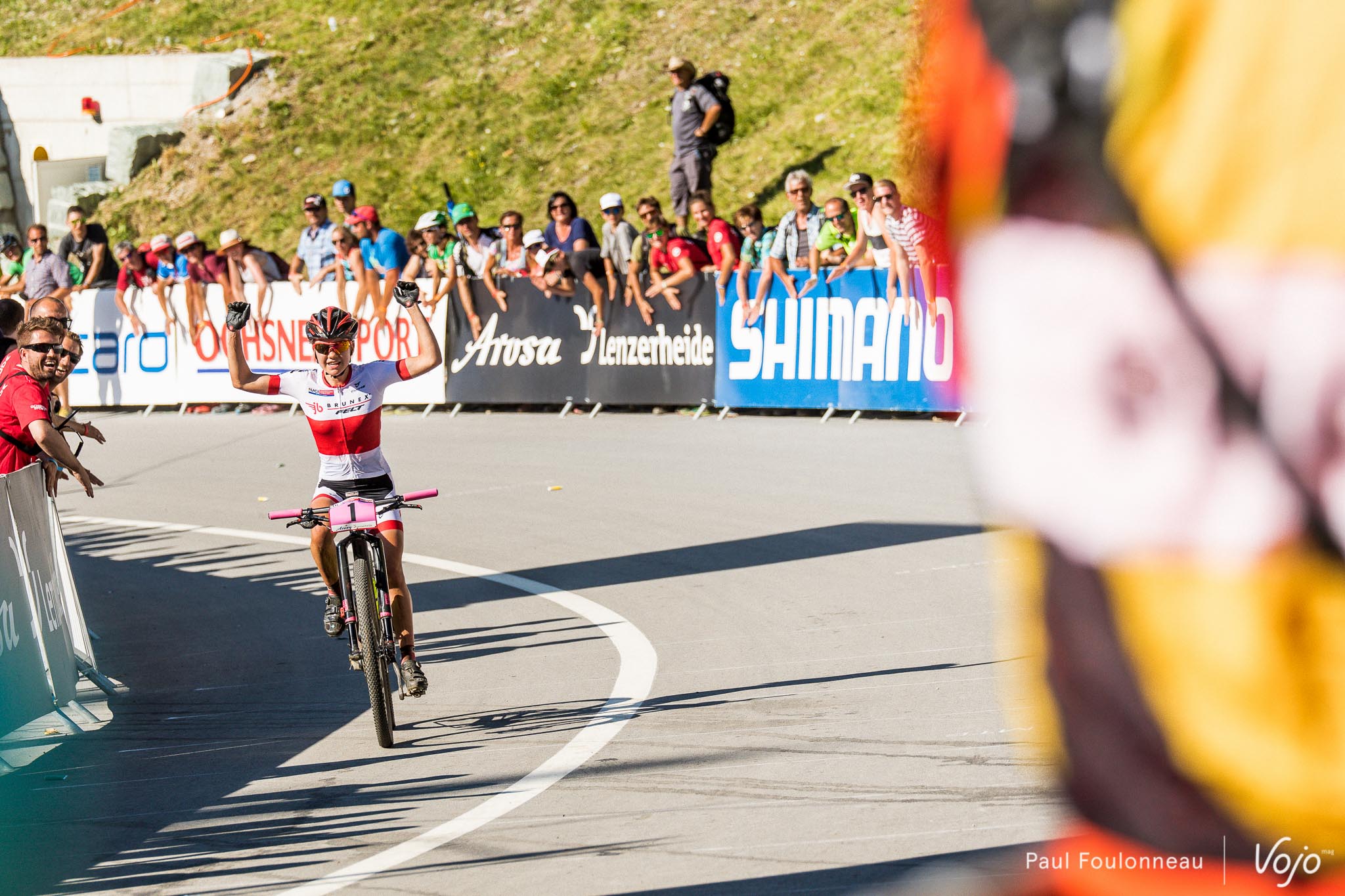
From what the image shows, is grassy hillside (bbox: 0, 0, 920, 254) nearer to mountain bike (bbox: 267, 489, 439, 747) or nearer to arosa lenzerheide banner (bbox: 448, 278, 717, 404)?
arosa lenzerheide banner (bbox: 448, 278, 717, 404)

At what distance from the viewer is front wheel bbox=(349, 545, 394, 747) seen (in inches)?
276

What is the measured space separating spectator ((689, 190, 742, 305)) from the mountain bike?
10.9 m

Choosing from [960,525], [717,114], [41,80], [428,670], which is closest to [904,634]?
[428,670]

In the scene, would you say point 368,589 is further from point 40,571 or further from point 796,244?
point 796,244

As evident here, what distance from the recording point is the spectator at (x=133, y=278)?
23.6 meters

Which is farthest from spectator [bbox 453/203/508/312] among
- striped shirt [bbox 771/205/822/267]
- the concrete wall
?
the concrete wall

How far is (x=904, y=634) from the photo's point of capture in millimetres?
8852

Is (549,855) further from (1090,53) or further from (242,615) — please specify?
(242,615)

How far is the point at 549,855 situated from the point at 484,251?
15722 millimetres

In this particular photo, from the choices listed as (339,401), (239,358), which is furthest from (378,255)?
(339,401)

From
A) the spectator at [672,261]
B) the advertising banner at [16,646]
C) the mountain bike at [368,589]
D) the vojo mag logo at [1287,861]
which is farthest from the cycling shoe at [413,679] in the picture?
the spectator at [672,261]

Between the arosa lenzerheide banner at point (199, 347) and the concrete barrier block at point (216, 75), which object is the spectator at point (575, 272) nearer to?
the arosa lenzerheide banner at point (199, 347)

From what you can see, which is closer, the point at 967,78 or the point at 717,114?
the point at 967,78

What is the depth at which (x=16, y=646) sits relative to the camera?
7.33 metres
